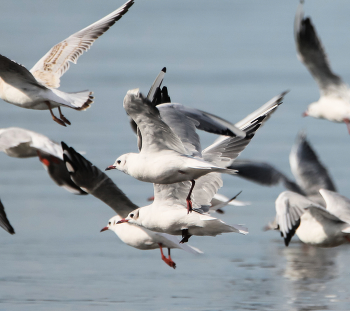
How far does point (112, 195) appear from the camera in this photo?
7.77 m

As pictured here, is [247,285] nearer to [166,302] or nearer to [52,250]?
[166,302]

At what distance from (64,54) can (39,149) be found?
4.95 ft

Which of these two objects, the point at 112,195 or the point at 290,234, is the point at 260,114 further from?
the point at 112,195

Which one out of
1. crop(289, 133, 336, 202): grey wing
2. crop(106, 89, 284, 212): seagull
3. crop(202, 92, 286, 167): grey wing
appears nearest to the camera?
crop(106, 89, 284, 212): seagull

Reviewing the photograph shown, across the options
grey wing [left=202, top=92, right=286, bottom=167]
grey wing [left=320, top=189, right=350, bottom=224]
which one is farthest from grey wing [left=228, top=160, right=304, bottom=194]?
grey wing [left=202, top=92, right=286, bottom=167]

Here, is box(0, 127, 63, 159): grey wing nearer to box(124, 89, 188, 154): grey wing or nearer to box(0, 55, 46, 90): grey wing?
box(0, 55, 46, 90): grey wing

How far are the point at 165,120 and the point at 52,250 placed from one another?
342 centimetres

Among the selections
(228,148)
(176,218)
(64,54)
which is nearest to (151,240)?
(176,218)

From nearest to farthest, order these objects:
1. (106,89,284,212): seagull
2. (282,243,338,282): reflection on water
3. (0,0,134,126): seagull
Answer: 1. (106,89,284,212): seagull
2. (0,0,134,126): seagull
3. (282,243,338,282): reflection on water

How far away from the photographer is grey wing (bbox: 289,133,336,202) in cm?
934

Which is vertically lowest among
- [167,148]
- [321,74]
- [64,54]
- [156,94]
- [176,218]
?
[176,218]

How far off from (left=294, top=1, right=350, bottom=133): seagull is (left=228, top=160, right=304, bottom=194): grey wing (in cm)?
233

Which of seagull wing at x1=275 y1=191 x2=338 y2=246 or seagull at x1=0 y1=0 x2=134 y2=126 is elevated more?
seagull at x1=0 y1=0 x2=134 y2=126

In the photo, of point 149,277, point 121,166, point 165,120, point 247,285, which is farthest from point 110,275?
point 165,120
